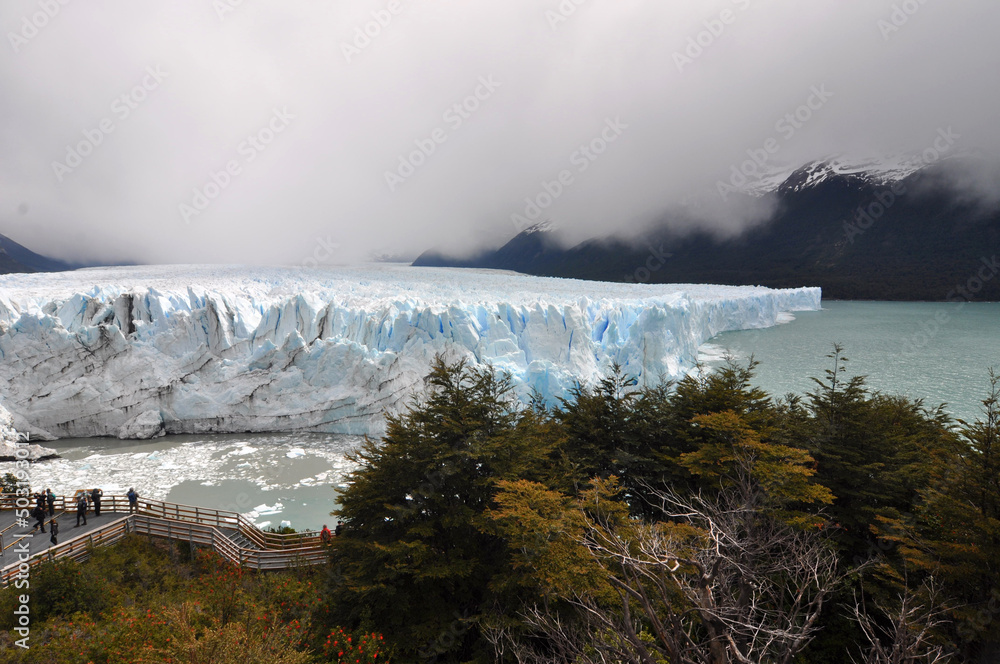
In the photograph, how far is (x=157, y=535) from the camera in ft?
29.5

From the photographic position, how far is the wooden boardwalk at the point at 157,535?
25.8 feet

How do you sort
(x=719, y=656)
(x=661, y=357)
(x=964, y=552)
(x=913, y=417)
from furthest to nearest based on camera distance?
(x=661, y=357)
(x=913, y=417)
(x=964, y=552)
(x=719, y=656)

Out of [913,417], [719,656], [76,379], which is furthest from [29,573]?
[913,417]

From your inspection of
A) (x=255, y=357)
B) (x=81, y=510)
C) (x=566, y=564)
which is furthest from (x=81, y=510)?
(x=566, y=564)

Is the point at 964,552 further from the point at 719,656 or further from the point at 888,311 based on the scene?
the point at 888,311

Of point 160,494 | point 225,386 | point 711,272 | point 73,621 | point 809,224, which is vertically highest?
point 809,224

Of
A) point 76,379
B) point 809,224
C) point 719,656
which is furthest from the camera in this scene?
point 809,224

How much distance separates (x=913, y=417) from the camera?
953cm

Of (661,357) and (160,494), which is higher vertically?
(661,357)

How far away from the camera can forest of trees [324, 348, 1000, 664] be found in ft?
15.2

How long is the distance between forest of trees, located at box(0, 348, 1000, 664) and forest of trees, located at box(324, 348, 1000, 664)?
0.11 ft

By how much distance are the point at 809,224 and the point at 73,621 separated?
133 metres
